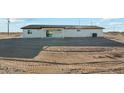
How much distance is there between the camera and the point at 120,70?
23.8 feet

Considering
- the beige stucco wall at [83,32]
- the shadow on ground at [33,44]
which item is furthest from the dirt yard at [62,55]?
the beige stucco wall at [83,32]

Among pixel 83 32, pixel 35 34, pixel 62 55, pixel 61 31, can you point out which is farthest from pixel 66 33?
pixel 35 34

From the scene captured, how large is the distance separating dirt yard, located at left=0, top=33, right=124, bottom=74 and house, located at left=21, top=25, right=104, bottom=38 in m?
0.13

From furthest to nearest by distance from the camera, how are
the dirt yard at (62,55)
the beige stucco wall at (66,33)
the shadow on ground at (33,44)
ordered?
1. the shadow on ground at (33,44)
2. the beige stucco wall at (66,33)
3. the dirt yard at (62,55)

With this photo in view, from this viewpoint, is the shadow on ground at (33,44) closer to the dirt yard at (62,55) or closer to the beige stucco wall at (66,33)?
the dirt yard at (62,55)

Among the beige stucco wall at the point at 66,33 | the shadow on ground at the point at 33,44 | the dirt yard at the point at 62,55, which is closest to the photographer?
the dirt yard at the point at 62,55

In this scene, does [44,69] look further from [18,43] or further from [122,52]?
[122,52]

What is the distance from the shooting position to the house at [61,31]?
7.41 metres

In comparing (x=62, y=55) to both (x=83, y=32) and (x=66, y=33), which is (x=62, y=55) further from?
(x=83, y=32)

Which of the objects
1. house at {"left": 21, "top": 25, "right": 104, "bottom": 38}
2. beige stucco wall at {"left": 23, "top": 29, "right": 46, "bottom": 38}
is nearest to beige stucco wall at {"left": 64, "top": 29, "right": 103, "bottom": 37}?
house at {"left": 21, "top": 25, "right": 104, "bottom": 38}
